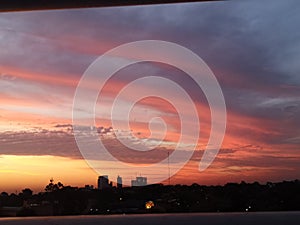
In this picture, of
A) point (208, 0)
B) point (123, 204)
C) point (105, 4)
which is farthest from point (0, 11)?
point (123, 204)

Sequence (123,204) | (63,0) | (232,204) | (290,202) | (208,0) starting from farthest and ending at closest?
(123,204)
(232,204)
(290,202)
(208,0)
(63,0)

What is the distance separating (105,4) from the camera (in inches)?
567

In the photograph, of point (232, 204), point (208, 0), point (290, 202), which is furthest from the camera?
point (232, 204)

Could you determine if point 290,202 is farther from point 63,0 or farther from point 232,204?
point 63,0

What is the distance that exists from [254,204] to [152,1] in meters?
152

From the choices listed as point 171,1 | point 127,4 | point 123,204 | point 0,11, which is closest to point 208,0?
point 171,1

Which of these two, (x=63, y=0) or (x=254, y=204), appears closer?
(x=63, y=0)

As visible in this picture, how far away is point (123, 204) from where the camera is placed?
561 feet

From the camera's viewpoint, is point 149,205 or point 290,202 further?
point 149,205

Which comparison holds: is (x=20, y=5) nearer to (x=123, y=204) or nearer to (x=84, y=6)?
(x=84, y=6)

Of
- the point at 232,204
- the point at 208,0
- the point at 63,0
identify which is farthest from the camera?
the point at 232,204

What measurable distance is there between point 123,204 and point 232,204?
34.8 m

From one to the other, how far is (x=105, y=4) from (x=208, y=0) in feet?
9.66

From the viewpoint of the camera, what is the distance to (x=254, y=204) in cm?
16038
